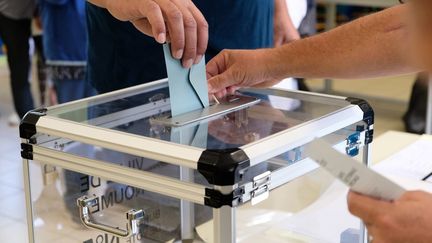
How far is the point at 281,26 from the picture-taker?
6.17ft

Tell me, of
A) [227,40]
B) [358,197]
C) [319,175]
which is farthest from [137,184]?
[227,40]

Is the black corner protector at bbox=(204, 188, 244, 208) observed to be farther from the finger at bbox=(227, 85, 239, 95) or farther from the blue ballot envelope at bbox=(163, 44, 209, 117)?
the finger at bbox=(227, 85, 239, 95)

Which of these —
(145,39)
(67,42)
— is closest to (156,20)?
(145,39)

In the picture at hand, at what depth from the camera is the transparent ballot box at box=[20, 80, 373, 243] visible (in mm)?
933

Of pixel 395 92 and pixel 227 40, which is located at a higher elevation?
pixel 227 40

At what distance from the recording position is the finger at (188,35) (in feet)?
3.70

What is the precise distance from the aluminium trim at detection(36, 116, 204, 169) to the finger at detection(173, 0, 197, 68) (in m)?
0.19

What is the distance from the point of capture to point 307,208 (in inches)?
56.1

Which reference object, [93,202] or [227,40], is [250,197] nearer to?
[93,202]

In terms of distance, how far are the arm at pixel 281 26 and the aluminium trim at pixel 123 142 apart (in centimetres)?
92

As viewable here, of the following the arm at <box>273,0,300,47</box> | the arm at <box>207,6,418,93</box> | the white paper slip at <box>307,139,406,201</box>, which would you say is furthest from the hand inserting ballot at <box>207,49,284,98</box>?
the arm at <box>273,0,300,47</box>

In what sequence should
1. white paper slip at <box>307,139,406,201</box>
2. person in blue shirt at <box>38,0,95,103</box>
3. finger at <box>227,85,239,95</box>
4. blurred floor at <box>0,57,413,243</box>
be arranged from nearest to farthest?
white paper slip at <box>307,139,406,201</box>
finger at <box>227,85,239,95</box>
blurred floor at <box>0,57,413,243</box>
person in blue shirt at <box>38,0,95,103</box>

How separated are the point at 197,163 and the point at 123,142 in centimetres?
15

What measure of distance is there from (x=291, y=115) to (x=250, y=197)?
0.84ft
